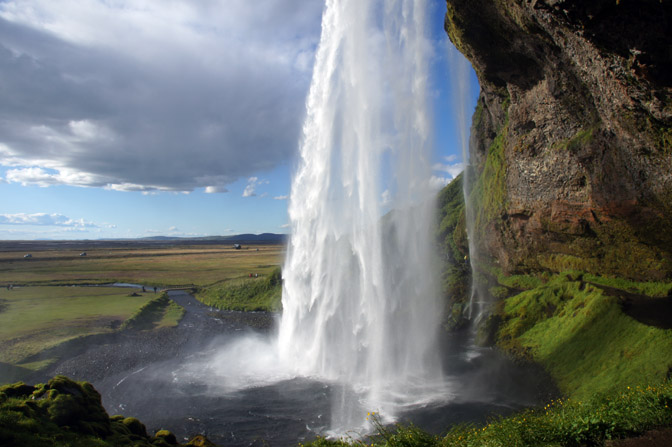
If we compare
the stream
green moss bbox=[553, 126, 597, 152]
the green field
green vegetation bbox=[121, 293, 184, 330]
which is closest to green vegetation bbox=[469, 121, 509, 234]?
green moss bbox=[553, 126, 597, 152]

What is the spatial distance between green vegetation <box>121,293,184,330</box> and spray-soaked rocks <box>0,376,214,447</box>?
23962 mm

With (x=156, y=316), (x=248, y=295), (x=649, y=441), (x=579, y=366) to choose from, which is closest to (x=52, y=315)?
(x=156, y=316)

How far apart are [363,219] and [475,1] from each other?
15.0m

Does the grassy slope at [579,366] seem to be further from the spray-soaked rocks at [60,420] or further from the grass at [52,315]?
the grass at [52,315]

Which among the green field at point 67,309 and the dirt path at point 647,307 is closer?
the dirt path at point 647,307

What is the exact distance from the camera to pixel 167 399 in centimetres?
1942

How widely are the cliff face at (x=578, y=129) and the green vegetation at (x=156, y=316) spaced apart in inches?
1344

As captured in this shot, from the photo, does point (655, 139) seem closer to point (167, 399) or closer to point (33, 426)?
point (33, 426)

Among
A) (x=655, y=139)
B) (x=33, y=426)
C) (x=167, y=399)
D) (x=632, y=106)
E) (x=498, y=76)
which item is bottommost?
(x=167, y=399)

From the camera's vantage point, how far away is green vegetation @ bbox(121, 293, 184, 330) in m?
35.0

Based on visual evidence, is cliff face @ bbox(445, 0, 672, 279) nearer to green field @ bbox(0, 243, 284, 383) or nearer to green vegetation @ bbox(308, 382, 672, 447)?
green vegetation @ bbox(308, 382, 672, 447)

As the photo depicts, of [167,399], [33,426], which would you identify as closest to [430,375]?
[167,399]

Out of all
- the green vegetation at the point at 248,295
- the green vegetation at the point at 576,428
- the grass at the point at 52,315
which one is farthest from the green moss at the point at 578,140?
the grass at the point at 52,315

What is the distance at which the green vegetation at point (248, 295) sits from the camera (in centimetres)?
4578
